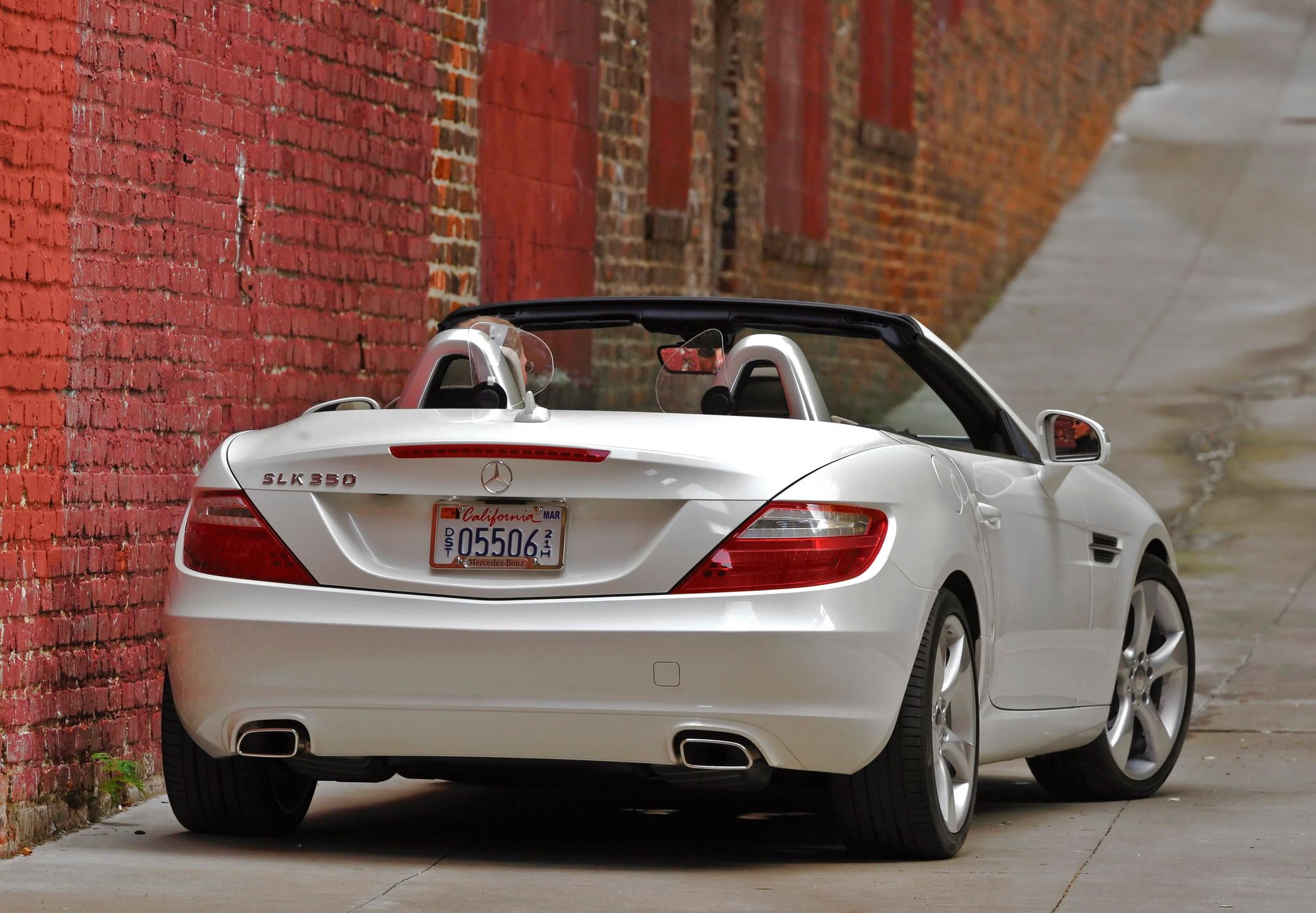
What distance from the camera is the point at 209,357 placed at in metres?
7.90

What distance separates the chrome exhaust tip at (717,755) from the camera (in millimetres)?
5520

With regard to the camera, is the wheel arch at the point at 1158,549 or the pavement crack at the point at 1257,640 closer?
the wheel arch at the point at 1158,549

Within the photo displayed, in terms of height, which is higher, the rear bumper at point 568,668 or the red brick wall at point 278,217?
the red brick wall at point 278,217

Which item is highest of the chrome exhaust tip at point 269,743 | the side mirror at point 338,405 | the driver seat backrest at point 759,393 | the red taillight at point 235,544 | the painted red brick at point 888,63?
the painted red brick at point 888,63

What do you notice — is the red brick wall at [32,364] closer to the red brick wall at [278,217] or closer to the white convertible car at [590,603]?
the red brick wall at [278,217]

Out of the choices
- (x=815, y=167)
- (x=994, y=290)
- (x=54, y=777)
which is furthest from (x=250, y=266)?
(x=994, y=290)

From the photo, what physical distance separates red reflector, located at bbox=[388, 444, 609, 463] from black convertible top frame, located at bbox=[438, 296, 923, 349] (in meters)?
1.13

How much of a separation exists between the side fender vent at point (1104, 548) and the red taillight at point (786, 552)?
188cm

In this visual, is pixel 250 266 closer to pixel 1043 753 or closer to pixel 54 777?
pixel 54 777

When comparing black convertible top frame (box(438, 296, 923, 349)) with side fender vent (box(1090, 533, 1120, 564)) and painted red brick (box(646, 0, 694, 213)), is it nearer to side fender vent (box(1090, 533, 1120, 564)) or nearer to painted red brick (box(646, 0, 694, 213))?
side fender vent (box(1090, 533, 1120, 564))

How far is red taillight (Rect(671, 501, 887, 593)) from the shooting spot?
213 inches

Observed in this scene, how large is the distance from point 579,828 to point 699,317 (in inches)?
60.0

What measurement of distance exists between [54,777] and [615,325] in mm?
2042

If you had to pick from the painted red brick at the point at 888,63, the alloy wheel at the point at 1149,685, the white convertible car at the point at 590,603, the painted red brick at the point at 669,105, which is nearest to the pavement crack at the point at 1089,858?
the alloy wheel at the point at 1149,685
